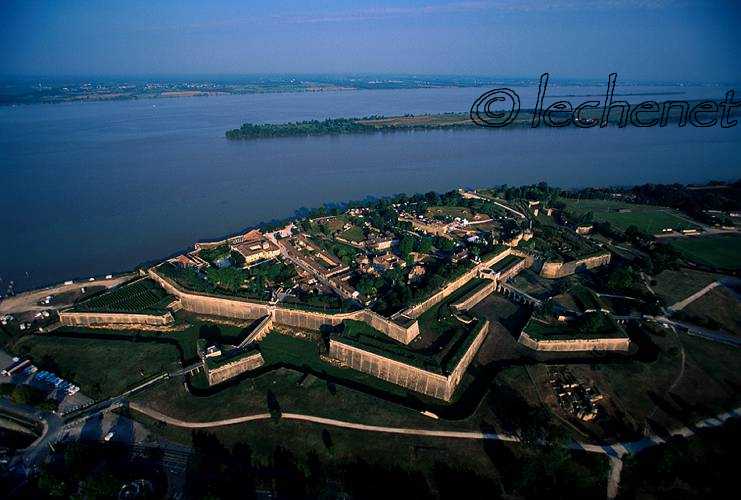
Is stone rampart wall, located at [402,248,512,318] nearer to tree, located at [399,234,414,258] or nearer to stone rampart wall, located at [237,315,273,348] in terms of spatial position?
tree, located at [399,234,414,258]

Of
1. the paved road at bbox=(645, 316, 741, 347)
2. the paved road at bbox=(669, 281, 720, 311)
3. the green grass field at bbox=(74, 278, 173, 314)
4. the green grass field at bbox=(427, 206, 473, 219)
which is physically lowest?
the green grass field at bbox=(74, 278, 173, 314)

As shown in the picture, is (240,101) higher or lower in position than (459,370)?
higher

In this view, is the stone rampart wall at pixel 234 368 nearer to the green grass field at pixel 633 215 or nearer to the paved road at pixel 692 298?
the paved road at pixel 692 298

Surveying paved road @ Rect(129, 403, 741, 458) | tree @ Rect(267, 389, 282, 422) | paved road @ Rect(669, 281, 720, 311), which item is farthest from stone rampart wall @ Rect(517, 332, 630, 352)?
tree @ Rect(267, 389, 282, 422)

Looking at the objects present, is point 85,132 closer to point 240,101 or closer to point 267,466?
point 240,101

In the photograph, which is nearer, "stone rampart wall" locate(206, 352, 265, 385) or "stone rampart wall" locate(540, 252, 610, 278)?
"stone rampart wall" locate(206, 352, 265, 385)

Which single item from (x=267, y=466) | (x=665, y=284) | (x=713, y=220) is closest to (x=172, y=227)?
(x=267, y=466)

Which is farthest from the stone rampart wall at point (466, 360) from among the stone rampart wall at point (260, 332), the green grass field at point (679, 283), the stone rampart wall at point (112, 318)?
the stone rampart wall at point (112, 318)
